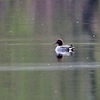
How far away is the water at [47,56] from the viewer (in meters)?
9.82

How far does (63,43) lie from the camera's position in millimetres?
14195

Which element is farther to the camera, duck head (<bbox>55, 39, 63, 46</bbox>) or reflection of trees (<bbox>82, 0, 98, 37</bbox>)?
reflection of trees (<bbox>82, 0, 98, 37</bbox>)

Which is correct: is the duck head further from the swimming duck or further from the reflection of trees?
the reflection of trees

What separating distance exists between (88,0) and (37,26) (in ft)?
25.9

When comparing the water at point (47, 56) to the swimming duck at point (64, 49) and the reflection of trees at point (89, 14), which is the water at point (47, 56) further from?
the swimming duck at point (64, 49)

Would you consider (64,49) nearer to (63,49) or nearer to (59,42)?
(63,49)

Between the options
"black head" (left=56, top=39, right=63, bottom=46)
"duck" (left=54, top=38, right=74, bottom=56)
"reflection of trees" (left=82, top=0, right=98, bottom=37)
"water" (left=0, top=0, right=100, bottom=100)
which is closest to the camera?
"water" (left=0, top=0, right=100, bottom=100)

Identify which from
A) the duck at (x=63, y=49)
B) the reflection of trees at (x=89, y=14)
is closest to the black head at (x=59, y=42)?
the duck at (x=63, y=49)

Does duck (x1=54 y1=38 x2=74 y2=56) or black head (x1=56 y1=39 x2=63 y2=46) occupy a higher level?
black head (x1=56 y1=39 x2=63 y2=46)

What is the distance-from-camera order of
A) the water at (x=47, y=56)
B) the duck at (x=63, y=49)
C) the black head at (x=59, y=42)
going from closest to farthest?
the water at (x=47, y=56), the duck at (x=63, y=49), the black head at (x=59, y=42)

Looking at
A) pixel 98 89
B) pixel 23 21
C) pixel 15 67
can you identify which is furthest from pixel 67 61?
pixel 23 21

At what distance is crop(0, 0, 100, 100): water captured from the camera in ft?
32.2

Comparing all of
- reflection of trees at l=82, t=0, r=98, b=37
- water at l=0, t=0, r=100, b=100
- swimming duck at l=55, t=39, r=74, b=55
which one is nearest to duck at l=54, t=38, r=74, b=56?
swimming duck at l=55, t=39, r=74, b=55

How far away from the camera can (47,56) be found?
1236 cm
